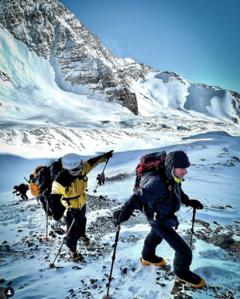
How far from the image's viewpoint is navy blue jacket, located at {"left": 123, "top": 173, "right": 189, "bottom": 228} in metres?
2.06

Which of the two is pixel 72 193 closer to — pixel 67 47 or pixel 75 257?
pixel 75 257

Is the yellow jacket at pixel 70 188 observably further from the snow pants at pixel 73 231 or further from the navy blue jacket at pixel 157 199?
the navy blue jacket at pixel 157 199

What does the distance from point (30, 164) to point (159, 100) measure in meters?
93.3

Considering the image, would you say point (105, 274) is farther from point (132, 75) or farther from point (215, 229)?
point (132, 75)

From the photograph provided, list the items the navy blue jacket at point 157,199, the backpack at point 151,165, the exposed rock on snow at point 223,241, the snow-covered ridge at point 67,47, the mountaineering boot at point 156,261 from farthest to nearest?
the snow-covered ridge at point 67,47 < the exposed rock on snow at point 223,241 < the mountaineering boot at point 156,261 < the backpack at point 151,165 < the navy blue jacket at point 157,199

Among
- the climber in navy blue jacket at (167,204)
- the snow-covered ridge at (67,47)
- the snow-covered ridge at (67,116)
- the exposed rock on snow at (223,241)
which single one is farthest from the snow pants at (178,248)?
the snow-covered ridge at (67,47)

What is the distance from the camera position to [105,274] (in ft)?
8.68

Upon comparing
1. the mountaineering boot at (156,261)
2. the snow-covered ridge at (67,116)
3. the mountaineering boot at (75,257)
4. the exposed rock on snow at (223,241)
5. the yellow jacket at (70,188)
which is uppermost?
the snow-covered ridge at (67,116)

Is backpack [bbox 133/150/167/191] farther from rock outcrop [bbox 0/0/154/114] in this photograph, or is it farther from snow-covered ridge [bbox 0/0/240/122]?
rock outcrop [bbox 0/0/154/114]

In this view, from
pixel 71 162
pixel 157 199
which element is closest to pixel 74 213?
pixel 71 162

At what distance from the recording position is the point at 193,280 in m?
2.25

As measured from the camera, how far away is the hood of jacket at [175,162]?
77.1 inches

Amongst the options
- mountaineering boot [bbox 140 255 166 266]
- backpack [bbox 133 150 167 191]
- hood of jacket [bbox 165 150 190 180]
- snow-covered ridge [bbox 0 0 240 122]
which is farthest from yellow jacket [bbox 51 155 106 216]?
snow-covered ridge [bbox 0 0 240 122]

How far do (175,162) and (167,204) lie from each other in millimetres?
585
